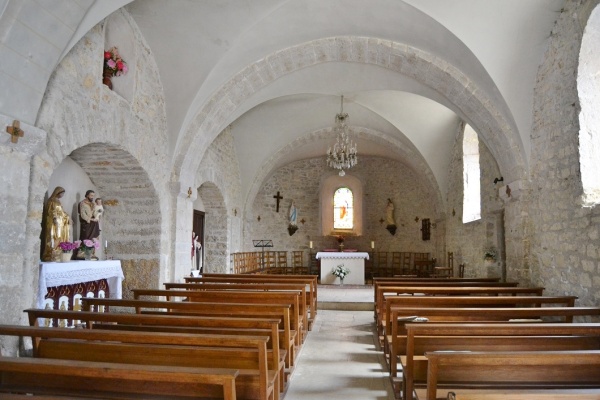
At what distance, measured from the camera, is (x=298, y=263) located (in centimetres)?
1669

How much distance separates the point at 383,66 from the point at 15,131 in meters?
6.53

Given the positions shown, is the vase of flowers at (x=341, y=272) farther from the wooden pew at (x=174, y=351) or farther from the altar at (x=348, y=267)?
the wooden pew at (x=174, y=351)

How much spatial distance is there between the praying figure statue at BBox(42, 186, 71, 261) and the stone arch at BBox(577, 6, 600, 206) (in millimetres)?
6697

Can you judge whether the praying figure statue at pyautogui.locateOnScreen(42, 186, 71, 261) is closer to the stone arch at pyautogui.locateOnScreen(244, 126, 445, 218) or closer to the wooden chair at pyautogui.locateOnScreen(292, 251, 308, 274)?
the stone arch at pyautogui.locateOnScreen(244, 126, 445, 218)

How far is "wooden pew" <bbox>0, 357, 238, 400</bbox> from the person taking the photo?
2342 millimetres

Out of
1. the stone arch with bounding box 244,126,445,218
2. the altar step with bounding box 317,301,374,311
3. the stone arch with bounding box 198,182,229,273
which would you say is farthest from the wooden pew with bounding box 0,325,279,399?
the stone arch with bounding box 244,126,445,218

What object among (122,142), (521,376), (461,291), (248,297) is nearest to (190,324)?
(248,297)

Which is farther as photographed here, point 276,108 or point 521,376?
point 276,108

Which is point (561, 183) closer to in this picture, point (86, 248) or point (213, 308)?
point (213, 308)

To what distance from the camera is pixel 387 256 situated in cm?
1658

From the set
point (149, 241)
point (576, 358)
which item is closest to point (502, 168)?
point (576, 358)

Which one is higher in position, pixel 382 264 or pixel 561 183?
pixel 561 183

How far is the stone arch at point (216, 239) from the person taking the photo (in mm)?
12766

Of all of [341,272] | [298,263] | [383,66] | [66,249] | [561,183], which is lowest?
[341,272]
